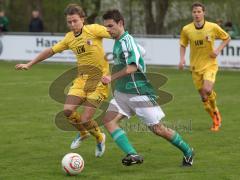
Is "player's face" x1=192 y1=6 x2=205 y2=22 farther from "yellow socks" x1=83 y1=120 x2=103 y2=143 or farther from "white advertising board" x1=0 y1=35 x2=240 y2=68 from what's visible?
"white advertising board" x1=0 y1=35 x2=240 y2=68

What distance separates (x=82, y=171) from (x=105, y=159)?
0.92 m

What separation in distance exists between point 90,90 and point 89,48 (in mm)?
585

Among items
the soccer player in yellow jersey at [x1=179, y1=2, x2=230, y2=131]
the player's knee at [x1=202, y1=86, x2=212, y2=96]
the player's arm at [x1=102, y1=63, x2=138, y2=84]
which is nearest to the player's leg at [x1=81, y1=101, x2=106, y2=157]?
the player's arm at [x1=102, y1=63, x2=138, y2=84]

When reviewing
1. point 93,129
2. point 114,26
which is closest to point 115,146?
point 93,129

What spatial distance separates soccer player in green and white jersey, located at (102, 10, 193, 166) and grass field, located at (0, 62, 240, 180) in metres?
0.34

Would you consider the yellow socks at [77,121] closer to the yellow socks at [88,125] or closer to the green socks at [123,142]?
the yellow socks at [88,125]

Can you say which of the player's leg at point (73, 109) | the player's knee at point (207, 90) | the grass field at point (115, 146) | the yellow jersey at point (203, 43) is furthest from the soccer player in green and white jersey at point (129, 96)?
the yellow jersey at point (203, 43)

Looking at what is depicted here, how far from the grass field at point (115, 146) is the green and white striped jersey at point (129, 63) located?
3.28 ft

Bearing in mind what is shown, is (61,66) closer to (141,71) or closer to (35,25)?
(35,25)

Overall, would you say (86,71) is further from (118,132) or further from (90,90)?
(118,132)

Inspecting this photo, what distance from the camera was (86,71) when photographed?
10.3 meters

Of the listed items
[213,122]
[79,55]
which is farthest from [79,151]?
[213,122]

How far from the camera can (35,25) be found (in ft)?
99.3

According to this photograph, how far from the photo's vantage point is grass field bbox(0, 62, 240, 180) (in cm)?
889
